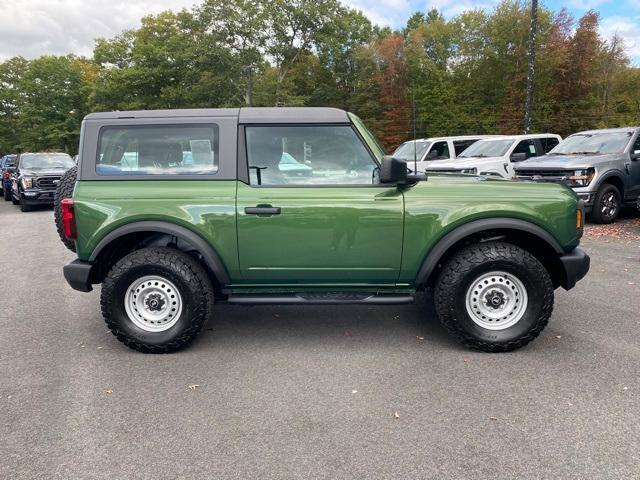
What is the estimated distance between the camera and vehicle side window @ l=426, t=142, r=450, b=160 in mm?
14305

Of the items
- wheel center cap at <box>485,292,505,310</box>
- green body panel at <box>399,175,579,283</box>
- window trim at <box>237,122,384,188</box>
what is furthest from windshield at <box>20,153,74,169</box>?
wheel center cap at <box>485,292,505,310</box>

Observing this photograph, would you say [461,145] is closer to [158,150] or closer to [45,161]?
[158,150]

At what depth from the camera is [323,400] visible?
3266 mm

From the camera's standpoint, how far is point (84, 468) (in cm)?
259

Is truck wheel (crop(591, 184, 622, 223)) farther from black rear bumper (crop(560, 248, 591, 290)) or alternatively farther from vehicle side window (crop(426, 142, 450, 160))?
black rear bumper (crop(560, 248, 591, 290))

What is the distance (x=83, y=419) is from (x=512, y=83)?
137ft

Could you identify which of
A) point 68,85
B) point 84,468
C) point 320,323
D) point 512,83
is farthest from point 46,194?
point 68,85

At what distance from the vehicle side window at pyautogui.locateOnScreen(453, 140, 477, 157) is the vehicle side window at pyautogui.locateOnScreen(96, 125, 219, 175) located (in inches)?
454

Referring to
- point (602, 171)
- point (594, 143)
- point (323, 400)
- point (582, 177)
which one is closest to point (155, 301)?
point (323, 400)

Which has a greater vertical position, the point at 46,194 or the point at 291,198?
the point at 291,198

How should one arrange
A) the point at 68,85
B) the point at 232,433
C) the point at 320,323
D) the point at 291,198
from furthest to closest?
the point at 68,85 < the point at 320,323 < the point at 291,198 < the point at 232,433

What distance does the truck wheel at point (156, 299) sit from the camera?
12.9 ft

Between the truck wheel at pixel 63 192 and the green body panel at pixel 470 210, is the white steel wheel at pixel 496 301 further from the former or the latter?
the truck wheel at pixel 63 192

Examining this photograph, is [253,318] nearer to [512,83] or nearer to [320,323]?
[320,323]
